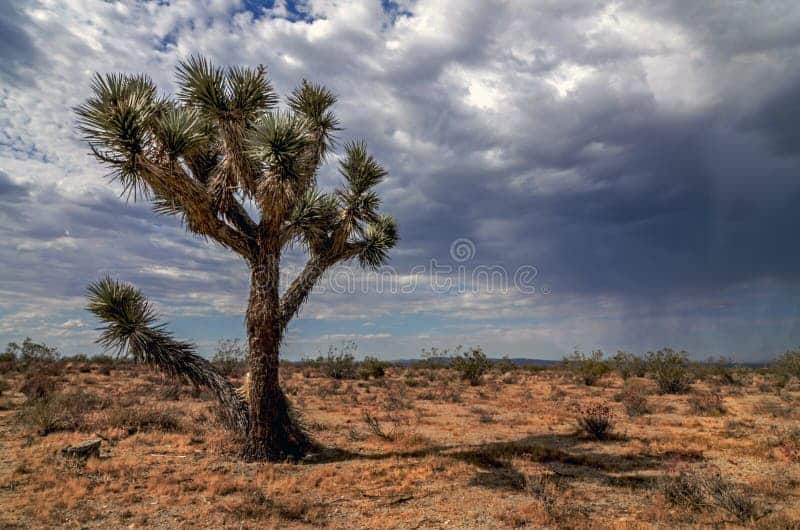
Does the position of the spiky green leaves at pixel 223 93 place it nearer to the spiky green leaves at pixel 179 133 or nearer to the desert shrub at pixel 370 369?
the spiky green leaves at pixel 179 133

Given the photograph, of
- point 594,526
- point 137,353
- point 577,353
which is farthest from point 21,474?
point 577,353

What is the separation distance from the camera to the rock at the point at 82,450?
30.5 feet

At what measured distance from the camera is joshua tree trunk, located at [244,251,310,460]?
9820 mm

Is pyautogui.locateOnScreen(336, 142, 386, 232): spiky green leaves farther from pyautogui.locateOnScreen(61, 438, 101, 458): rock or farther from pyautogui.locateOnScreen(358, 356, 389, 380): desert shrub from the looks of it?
pyautogui.locateOnScreen(358, 356, 389, 380): desert shrub

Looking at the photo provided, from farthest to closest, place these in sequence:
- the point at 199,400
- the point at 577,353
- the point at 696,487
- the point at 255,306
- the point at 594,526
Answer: the point at 577,353
the point at 199,400
the point at 255,306
the point at 696,487
the point at 594,526

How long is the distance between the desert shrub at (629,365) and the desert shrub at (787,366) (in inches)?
A: 267

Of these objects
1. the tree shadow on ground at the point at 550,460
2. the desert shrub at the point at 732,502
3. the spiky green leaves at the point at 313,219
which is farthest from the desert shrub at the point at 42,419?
the desert shrub at the point at 732,502

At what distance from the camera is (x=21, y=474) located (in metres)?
8.52

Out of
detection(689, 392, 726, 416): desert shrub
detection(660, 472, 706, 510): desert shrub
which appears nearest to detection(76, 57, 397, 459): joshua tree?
detection(660, 472, 706, 510): desert shrub

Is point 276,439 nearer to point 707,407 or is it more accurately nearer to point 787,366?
point 707,407

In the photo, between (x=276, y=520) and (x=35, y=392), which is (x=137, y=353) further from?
(x=35, y=392)

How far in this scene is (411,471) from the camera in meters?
9.20

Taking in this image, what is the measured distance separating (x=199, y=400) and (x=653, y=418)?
605 inches

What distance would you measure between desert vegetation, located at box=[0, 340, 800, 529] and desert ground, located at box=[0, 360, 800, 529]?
0.04 m
